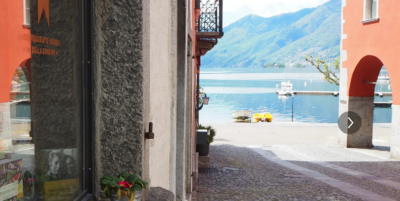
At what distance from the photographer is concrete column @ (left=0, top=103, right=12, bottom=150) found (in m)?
1.57

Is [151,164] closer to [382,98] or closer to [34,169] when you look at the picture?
[34,169]

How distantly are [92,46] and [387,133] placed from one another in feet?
70.2

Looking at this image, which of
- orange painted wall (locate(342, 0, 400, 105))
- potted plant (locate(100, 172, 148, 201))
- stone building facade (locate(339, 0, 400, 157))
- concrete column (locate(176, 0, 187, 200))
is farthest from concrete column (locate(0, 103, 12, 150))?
stone building facade (locate(339, 0, 400, 157))

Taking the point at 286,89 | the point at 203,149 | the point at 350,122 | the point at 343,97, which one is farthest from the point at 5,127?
the point at 286,89

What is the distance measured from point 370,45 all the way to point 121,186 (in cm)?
1515

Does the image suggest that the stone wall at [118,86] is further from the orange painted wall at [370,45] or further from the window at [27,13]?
the orange painted wall at [370,45]

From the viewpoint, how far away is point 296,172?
1120 centimetres

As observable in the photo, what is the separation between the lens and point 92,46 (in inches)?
95.7

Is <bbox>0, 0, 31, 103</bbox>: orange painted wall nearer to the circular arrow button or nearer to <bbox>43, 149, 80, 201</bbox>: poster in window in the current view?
<bbox>43, 149, 80, 201</bbox>: poster in window

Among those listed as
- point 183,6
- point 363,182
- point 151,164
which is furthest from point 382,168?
point 151,164

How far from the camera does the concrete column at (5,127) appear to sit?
5.16ft

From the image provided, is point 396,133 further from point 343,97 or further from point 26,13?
point 26,13

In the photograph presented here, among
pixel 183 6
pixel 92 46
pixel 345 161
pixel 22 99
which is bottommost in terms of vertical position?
pixel 345 161

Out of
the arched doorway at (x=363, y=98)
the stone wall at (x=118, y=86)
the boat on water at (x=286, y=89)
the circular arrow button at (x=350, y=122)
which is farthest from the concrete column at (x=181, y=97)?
the boat on water at (x=286, y=89)
